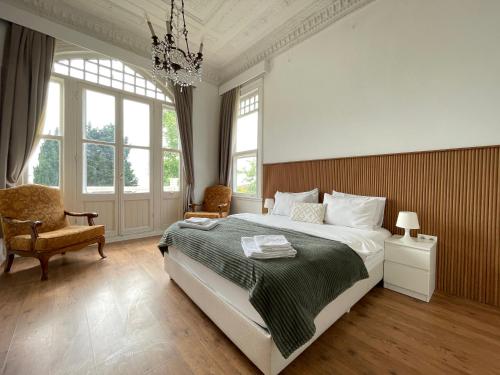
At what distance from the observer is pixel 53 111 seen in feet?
10.7

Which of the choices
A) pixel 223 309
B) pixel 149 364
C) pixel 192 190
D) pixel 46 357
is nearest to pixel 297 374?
pixel 223 309

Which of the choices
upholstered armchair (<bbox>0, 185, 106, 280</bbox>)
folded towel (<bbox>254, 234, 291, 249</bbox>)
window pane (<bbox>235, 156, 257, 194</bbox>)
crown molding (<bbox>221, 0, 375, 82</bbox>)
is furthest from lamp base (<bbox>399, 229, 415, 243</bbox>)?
upholstered armchair (<bbox>0, 185, 106, 280</bbox>)

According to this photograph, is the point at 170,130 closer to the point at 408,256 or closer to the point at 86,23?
the point at 86,23

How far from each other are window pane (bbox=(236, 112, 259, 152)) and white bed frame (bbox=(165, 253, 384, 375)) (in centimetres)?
284

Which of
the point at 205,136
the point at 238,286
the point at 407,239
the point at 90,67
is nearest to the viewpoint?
the point at 238,286

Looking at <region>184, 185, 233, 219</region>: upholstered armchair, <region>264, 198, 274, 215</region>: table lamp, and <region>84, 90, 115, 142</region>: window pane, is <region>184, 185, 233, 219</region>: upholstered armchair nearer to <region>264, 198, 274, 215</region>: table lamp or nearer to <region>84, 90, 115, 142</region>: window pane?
<region>264, 198, 274, 215</region>: table lamp

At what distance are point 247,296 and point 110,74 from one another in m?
4.27

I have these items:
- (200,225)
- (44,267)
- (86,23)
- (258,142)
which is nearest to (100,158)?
(44,267)

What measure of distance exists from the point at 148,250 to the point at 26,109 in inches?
98.7

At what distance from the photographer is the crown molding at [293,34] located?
284cm

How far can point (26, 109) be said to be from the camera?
2.89 meters

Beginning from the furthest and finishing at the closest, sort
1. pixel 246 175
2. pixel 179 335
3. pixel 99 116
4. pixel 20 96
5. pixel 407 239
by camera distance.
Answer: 1. pixel 246 175
2. pixel 99 116
3. pixel 20 96
4. pixel 407 239
5. pixel 179 335

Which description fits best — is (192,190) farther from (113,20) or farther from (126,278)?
(113,20)

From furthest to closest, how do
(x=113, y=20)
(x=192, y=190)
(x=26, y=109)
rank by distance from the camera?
(x=192, y=190), (x=113, y=20), (x=26, y=109)
